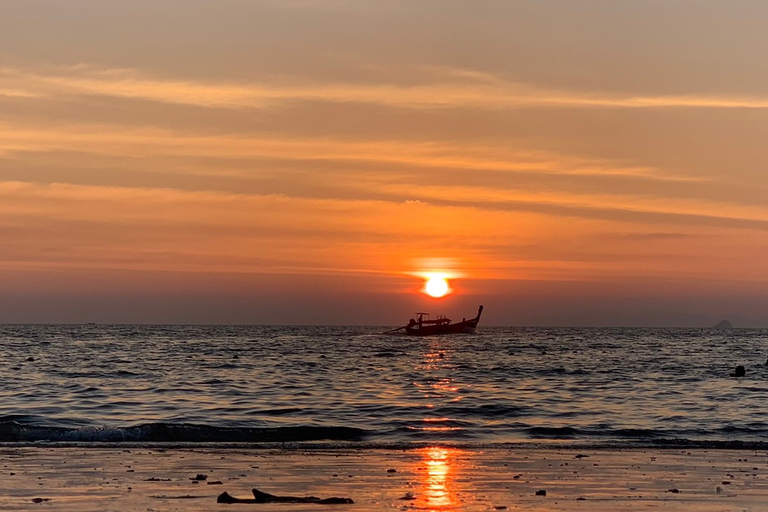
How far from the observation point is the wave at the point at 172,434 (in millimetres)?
26625

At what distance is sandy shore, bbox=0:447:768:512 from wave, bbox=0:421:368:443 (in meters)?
4.21

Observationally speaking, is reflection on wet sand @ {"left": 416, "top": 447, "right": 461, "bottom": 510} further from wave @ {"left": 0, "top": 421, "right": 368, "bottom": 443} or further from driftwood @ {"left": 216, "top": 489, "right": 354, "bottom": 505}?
wave @ {"left": 0, "top": 421, "right": 368, "bottom": 443}

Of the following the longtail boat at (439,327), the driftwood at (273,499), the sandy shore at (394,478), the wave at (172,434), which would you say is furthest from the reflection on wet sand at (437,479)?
the longtail boat at (439,327)

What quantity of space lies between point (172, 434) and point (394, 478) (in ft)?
39.6

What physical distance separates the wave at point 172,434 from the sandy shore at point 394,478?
13.8ft

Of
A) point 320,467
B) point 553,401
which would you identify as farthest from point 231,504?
point 553,401

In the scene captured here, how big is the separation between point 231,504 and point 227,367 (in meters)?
54.2

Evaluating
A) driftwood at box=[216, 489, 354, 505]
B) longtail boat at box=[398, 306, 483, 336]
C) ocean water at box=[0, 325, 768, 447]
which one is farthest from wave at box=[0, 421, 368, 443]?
longtail boat at box=[398, 306, 483, 336]

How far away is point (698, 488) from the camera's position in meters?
16.6

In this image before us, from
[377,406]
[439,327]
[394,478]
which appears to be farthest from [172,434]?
[439,327]

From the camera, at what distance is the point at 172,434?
2780 cm

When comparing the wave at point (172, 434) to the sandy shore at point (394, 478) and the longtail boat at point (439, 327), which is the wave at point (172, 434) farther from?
the longtail boat at point (439, 327)

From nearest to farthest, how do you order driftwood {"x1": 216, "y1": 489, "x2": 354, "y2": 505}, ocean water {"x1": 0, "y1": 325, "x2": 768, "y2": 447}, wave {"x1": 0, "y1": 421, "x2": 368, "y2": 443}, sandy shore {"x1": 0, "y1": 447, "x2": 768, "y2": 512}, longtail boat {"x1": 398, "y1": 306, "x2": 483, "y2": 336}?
driftwood {"x1": 216, "y1": 489, "x2": 354, "y2": 505} < sandy shore {"x1": 0, "y1": 447, "x2": 768, "y2": 512} < wave {"x1": 0, "y1": 421, "x2": 368, "y2": 443} < ocean water {"x1": 0, "y1": 325, "x2": 768, "y2": 447} < longtail boat {"x1": 398, "y1": 306, "x2": 483, "y2": 336}

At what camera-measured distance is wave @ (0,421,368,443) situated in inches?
1048
